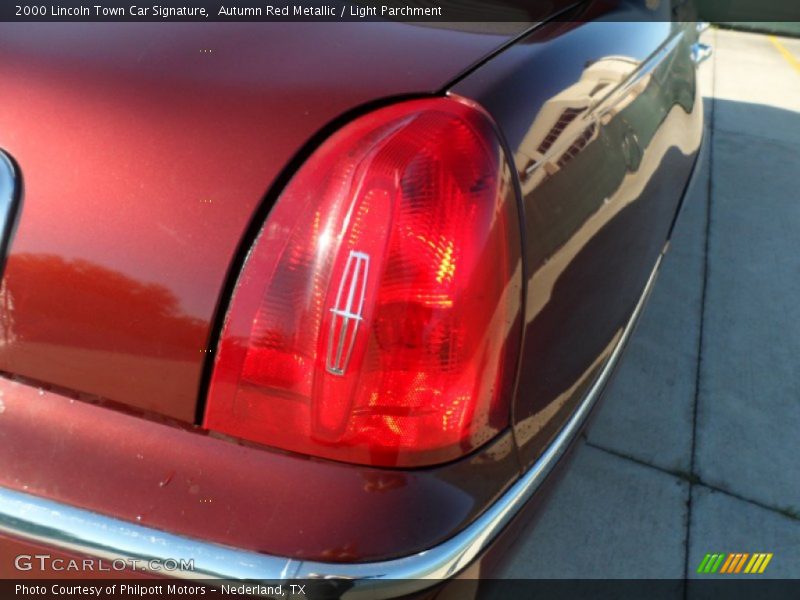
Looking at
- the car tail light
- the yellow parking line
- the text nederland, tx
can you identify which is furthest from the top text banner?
the yellow parking line

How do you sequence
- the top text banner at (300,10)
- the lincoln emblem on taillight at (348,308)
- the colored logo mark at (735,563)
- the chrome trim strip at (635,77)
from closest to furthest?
the lincoln emblem on taillight at (348,308)
the top text banner at (300,10)
the chrome trim strip at (635,77)
the colored logo mark at (735,563)

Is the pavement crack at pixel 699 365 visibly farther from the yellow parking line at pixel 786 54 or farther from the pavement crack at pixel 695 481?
the yellow parking line at pixel 786 54

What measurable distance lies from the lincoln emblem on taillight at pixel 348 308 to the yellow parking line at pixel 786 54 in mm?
8266

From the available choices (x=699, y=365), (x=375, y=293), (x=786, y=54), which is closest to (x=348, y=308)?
(x=375, y=293)

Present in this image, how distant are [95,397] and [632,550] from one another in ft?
5.15

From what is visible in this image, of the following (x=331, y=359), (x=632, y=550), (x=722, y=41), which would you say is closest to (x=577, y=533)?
(x=632, y=550)

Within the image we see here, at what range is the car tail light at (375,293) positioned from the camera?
101 cm

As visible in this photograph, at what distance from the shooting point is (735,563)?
2100mm

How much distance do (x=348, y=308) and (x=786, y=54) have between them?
367 inches

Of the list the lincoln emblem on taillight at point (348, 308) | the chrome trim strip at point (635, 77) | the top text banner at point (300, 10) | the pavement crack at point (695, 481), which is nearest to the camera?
the lincoln emblem on taillight at point (348, 308)

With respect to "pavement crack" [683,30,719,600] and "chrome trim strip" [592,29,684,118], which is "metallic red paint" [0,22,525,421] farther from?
"pavement crack" [683,30,719,600]

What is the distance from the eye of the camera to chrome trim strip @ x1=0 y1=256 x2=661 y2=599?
3.35 ft
